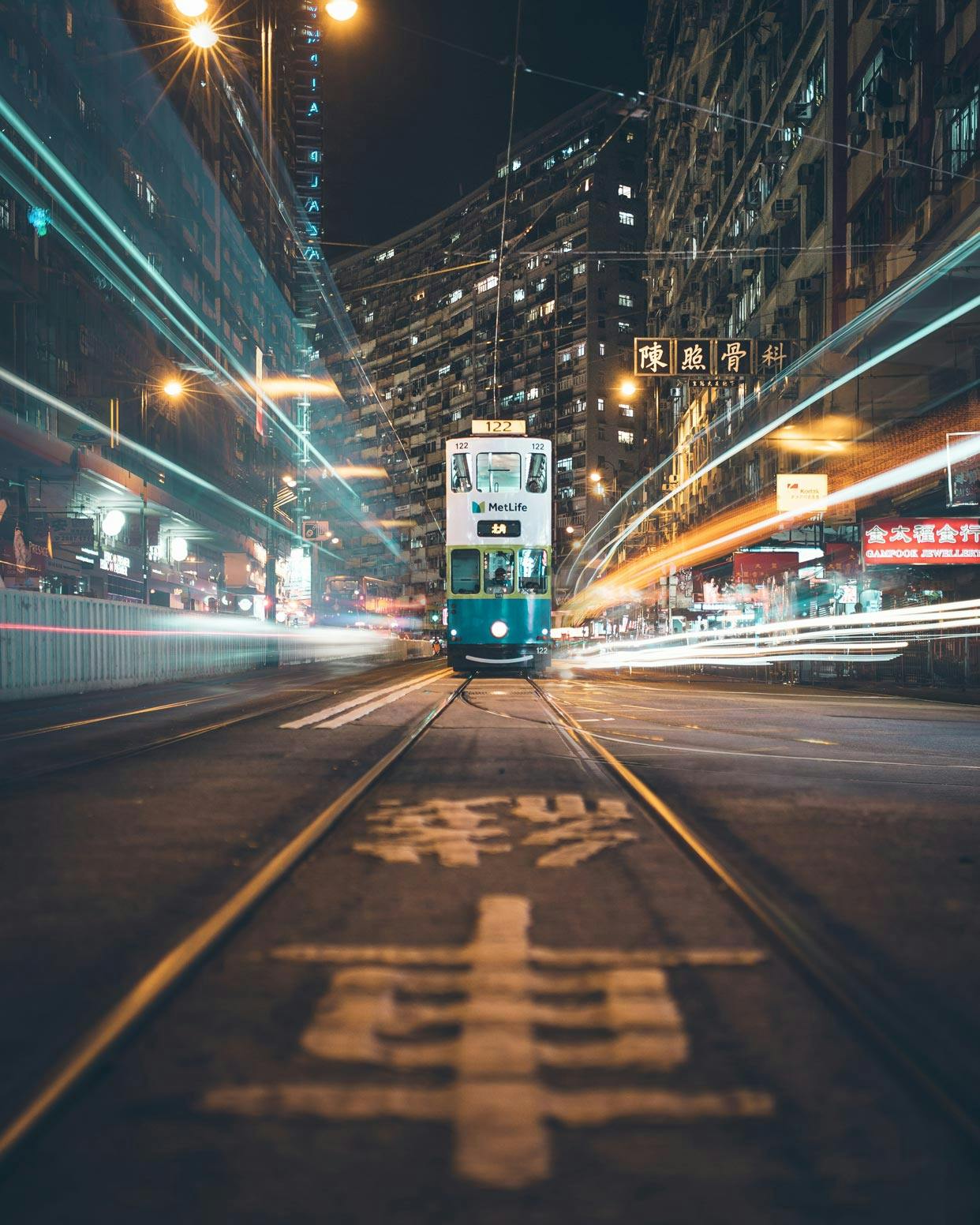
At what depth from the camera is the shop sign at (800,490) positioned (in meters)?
30.3

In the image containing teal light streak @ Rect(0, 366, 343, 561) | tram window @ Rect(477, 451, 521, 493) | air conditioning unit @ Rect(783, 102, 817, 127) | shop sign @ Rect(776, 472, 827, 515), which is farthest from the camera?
air conditioning unit @ Rect(783, 102, 817, 127)

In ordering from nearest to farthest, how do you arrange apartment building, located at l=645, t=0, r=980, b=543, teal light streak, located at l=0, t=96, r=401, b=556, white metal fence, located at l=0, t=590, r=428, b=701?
white metal fence, located at l=0, t=590, r=428, b=701
apartment building, located at l=645, t=0, r=980, b=543
teal light streak, located at l=0, t=96, r=401, b=556

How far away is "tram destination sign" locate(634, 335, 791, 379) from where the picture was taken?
88.4 ft

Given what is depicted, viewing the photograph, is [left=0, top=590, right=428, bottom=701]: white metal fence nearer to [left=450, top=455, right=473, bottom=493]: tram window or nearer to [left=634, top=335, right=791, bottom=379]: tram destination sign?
[left=450, top=455, right=473, bottom=493]: tram window

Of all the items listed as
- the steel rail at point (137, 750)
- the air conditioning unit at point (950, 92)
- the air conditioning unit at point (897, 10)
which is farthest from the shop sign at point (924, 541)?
the steel rail at point (137, 750)

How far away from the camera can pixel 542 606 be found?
87.5 ft

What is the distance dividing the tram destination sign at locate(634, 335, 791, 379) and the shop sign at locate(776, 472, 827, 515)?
4052 millimetres

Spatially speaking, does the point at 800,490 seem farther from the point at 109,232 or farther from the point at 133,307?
the point at 133,307

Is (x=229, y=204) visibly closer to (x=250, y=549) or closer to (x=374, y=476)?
(x=250, y=549)

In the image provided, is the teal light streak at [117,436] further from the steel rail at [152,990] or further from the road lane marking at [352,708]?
the steel rail at [152,990]

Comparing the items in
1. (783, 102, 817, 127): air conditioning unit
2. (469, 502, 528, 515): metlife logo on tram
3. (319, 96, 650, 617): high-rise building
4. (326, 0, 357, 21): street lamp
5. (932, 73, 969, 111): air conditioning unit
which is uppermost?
(319, 96, 650, 617): high-rise building

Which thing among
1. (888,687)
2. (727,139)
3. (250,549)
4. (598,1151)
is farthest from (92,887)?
(250,549)

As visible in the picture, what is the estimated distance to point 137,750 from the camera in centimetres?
959

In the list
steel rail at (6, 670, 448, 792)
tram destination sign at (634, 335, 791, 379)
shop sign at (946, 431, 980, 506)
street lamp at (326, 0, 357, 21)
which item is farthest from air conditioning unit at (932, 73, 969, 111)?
steel rail at (6, 670, 448, 792)
